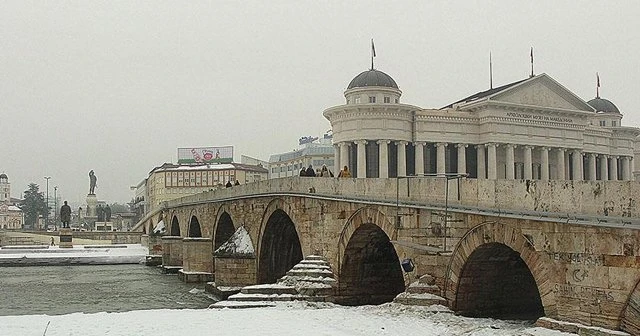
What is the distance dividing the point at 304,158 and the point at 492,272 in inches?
3092

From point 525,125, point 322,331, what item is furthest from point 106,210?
point 322,331

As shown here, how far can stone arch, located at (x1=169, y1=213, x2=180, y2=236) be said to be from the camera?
49069mm

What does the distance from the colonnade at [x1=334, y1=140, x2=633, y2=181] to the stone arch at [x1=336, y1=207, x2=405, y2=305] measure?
109 ft

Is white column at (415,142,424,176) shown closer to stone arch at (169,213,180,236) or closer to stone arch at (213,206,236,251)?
stone arch at (169,213,180,236)

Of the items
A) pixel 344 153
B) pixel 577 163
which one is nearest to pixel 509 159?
pixel 577 163

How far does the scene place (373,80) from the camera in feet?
182

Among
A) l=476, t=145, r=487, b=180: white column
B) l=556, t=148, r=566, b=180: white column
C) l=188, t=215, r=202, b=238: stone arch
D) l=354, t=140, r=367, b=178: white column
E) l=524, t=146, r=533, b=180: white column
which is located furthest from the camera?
l=556, t=148, r=566, b=180: white column

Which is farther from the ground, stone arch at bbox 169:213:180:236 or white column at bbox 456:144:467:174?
white column at bbox 456:144:467:174

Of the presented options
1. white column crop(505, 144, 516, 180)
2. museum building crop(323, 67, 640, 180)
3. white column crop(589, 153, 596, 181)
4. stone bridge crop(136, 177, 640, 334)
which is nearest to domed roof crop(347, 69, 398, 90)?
museum building crop(323, 67, 640, 180)

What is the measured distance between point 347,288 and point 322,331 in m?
6.51

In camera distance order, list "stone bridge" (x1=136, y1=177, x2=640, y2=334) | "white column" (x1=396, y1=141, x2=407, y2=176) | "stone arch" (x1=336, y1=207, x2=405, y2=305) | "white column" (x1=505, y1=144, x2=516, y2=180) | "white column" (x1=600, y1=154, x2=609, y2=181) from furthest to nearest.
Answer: "white column" (x1=600, y1=154, x2=609, y2=181) → "white column" (x1=505, y1=144, x2=516, y2=180) → "white column" (x1=396, y1=141, x2=407, y2=176) → "stone arch" (x1=336, y1=207, x2=405, y2=305) → "stone bridge" (x1=136, y1=177, x2=640, y2=334)

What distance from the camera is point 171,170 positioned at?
10256 centimetres

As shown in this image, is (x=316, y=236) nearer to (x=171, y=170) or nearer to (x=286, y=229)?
(x=286, y=229)

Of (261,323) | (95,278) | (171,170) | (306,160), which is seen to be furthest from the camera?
(171,170)
